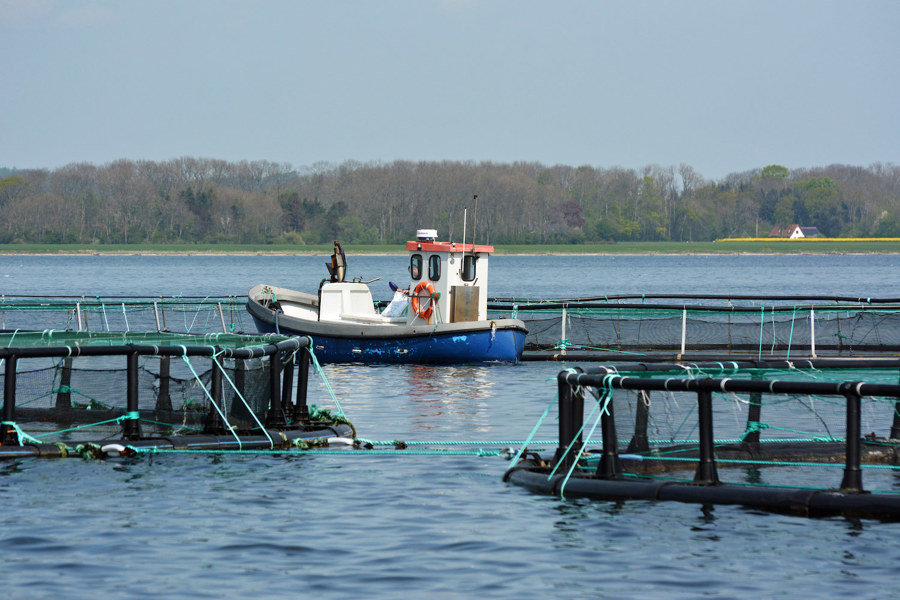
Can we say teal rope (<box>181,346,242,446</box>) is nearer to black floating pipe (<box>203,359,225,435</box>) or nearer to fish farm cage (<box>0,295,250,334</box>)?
black floating pipe (<box>203,359,225,435</box>)

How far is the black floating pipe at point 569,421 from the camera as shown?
451 inches

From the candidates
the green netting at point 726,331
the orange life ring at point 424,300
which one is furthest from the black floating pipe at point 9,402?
the green netting at point 726,331

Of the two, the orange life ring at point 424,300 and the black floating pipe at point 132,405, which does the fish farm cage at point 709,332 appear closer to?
the orange life ring at point 424,300

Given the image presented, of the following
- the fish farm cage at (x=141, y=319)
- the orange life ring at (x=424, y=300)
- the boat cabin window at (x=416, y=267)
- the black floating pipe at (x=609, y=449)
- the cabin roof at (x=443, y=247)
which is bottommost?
the fish farm cage at (x=141, y=319)

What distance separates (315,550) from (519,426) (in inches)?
323

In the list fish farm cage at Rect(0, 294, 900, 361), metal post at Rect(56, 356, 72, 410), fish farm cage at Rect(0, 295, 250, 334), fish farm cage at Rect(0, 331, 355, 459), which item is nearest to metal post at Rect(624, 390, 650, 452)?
fish farm cage at Rect(0, 331, 355, 459)

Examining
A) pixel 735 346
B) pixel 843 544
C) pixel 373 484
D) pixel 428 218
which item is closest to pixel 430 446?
pixel 373 484

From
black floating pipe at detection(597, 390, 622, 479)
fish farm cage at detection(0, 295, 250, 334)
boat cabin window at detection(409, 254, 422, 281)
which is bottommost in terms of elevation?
fish farm cage at detection(0, 295, 250, 334)

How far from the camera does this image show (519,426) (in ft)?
60.0

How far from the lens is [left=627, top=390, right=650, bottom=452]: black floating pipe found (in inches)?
448

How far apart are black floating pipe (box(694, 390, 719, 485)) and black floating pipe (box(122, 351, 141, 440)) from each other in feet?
20.3

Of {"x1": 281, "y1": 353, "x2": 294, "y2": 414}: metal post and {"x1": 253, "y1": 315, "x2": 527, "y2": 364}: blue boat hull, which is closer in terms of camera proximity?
{"x1": 281, "y1": 353, "x2": 294, "y2": 414}: metal post

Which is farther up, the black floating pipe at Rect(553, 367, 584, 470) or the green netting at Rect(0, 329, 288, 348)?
the green netting at Rect(0, 329, 288, 348)

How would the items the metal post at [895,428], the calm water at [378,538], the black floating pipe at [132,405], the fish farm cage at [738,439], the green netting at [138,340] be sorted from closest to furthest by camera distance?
the calm water at [378,538]
the fish farm cage at [738,439]
the metal post at [895,428]
the black floating pipe at [132,405]
the green netting at [138,340]
